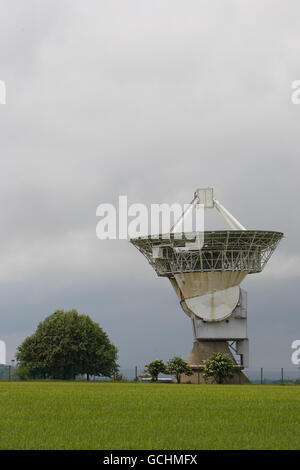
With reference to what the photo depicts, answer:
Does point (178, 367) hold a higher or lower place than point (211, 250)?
lower

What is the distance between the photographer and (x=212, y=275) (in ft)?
236

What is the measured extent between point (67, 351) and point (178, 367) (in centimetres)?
1976

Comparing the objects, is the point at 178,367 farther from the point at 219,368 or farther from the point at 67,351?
the point at 67,351

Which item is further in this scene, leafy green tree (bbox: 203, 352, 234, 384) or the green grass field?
leafy green tree (bbox: 203, 352, 234, 384)

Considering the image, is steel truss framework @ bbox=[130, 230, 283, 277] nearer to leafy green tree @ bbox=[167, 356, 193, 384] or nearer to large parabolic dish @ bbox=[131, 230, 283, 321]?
large parabolic dish @ bbox=[131, 230, 283, 321]

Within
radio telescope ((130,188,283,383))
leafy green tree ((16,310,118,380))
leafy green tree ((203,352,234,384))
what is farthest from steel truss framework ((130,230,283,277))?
leafy green tree ((16,310,118,380))

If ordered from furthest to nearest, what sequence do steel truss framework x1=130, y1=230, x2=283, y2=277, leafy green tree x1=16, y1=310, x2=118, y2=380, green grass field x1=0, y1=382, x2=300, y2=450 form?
leafy green tree x1=16, y1=310, x2=118, y2=380, steel truss framework x1=130, y1=230, x2=283, y2=277, green grass field x1=0, y1=382, x2=300, y2=450

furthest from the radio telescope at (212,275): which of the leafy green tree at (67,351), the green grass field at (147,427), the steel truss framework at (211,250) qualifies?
the green grass field at (147,427)


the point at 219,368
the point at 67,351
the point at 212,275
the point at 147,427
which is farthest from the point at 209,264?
the point at 147,427

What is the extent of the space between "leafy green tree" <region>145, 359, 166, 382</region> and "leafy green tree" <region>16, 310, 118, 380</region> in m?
15.7

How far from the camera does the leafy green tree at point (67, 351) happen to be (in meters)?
87.1

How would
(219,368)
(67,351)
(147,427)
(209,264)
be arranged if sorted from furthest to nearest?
(67,351) → (209,264) → (219,368) → (147,427)

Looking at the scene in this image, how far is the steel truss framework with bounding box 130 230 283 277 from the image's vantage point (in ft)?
227
